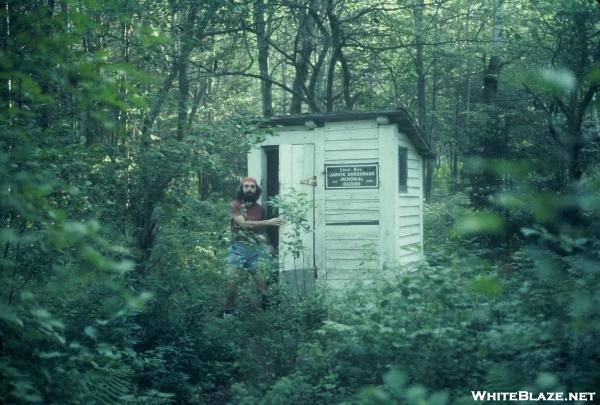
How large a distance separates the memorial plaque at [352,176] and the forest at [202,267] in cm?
195

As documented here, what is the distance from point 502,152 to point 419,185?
1.99 metres

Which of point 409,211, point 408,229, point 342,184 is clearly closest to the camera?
point 342,184

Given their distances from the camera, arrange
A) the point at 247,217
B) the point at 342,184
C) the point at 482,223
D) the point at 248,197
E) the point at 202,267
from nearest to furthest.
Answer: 1. the point at 482,223
2. the point at 202,267
3. the point at 247,217
4. the point at 248,197
5. the point at 342,184

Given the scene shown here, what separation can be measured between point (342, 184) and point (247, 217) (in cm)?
153

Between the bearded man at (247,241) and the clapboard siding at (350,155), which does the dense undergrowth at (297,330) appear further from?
the clapboard siding at (350,155)

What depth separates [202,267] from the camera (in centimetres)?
742

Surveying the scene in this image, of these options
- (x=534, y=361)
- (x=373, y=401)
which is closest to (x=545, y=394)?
(x=534, y=361)

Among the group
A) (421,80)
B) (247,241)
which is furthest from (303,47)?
(247,241)

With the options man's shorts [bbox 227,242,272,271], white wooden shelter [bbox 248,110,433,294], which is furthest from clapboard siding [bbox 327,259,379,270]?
man's shorts [bbox 227,242,272,271]

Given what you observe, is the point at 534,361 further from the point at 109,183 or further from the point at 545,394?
the point at 109,183

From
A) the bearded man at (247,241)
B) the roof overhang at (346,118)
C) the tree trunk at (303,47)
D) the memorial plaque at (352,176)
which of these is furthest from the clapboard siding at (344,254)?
the tree trunk at (303,47)

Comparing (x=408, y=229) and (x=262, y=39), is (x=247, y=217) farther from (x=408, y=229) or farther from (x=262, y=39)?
(x=262, y=39)

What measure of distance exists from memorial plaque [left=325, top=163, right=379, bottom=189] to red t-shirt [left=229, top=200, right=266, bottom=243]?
114cm

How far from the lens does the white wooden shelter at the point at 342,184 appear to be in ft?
30.6
